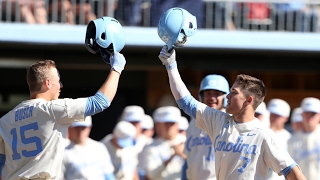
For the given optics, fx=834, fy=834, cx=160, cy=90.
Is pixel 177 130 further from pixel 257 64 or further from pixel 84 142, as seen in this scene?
pixel 257 64

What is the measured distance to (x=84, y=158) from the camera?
32.5 ft

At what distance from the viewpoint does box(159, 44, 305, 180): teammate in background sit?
6355 mm

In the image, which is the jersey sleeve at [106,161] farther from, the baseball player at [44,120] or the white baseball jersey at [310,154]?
the baseball player at [44,120]

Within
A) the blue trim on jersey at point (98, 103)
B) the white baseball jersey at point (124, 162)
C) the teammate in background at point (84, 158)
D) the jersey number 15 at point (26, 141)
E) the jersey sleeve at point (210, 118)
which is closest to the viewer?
the blue trim on jersey at point (98, 103)

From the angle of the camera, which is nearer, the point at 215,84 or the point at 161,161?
the point at 215,84

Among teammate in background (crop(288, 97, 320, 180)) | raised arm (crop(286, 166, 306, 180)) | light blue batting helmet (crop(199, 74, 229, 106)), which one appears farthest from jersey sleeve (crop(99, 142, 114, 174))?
raised arm (crop(286, 166, 306, 180))

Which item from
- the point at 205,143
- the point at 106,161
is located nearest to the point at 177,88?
the point at 205,143

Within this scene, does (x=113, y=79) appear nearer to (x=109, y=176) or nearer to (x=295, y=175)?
(x=295, y=175)

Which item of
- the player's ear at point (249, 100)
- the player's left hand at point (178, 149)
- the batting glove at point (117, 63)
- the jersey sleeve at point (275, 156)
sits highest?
the batting glove at point (117, 63)

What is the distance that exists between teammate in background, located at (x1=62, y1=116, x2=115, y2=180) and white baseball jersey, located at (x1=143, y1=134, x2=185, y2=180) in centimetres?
56

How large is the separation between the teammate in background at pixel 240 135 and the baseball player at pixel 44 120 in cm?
66

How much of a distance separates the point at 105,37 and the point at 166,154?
4.18m

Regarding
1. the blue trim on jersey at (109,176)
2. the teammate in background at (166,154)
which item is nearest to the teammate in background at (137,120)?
the teammate in background at (166,154)

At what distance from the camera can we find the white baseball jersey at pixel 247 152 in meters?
6.36
